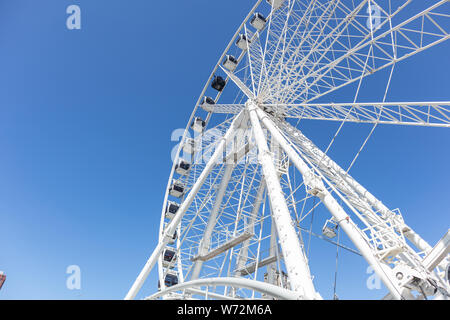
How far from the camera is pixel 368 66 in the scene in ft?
28.7

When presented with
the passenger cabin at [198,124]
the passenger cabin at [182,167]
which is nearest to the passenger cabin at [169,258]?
the passenger cabin at [182,167]

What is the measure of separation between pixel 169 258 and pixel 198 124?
935cm

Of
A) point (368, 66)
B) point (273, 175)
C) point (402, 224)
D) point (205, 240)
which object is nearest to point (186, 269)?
point (205, 240)

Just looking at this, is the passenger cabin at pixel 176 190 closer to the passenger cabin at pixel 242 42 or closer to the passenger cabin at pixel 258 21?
the passenger cabin at pixel 242 42

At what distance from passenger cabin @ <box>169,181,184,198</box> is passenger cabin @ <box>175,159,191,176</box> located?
1010 mm

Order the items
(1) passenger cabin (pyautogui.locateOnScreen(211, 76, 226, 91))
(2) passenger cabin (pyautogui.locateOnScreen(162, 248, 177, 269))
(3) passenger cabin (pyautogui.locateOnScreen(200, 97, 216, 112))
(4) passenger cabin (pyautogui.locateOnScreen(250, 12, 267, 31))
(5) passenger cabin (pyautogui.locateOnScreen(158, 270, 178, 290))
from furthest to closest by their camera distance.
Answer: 1. (3) passenger cabin (pyautogui.locateOnScreen(200, 97, 216, 112))
2. (1) passenger cabin (pyautogui.locateOnScreen(211, 76, 226, 91))
3. (4) passenger cabin (pyautogui.locateOnScreen(250, 12, 267, 31))
4. (2) passenger cabin (pyautogui.locateOnScreen(162, 248, 177, 269))
5. (5) passenger cabin (pyautogui.locateOnScreen(158, 270, 178, 290))

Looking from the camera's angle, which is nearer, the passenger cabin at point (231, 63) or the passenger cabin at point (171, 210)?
the passenger cabin at point (171, 210)

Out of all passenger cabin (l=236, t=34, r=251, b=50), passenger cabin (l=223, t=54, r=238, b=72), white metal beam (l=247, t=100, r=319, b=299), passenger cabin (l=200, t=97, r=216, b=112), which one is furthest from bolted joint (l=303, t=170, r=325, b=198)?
passenger cabin (l=200, t=97, r=216, b=112)

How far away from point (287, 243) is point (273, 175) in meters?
2.42

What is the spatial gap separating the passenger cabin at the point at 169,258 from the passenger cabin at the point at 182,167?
5554 mm

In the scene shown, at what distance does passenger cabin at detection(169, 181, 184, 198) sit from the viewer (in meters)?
19.1

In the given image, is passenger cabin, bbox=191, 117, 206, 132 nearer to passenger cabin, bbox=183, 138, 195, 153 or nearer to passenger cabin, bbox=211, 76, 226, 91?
passenger cabin, bbox=183, 138, 195, 153

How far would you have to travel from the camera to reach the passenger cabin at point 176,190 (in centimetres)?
1908
